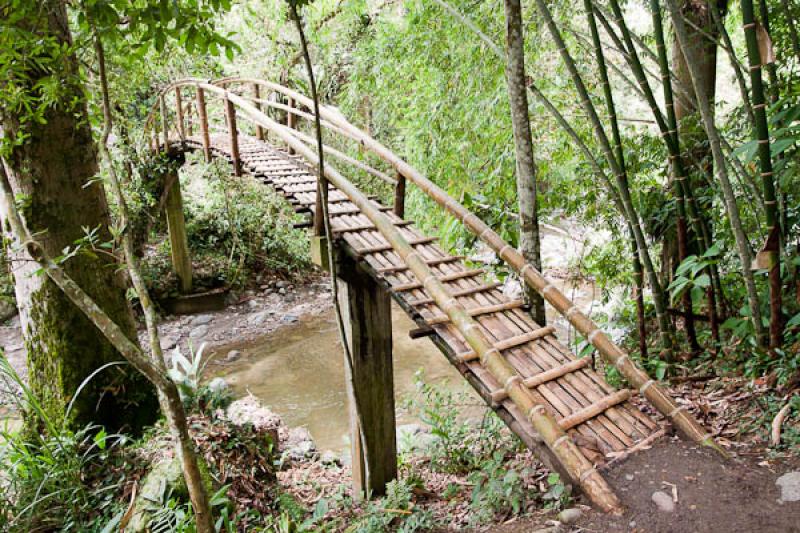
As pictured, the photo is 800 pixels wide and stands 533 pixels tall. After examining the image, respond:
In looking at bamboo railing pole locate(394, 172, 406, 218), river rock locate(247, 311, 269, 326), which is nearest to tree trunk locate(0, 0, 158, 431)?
bamboo railing pole locate(394, 172, 406, 218)

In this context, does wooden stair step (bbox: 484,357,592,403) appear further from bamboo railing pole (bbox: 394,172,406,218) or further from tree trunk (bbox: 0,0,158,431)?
tree trunk (bbox: 0,0,158,431)

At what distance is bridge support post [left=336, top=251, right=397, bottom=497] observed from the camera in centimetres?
370

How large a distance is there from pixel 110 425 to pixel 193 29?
7.26ft

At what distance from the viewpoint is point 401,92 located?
534 cm

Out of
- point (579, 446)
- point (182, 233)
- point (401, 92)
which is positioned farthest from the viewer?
point (182, 233)

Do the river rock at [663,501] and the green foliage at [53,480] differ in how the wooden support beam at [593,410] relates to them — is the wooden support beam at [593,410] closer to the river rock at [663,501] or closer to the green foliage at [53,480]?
the river rock at [663,501]

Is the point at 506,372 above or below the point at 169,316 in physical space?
above

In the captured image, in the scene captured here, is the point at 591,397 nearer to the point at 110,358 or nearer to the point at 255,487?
the point at 255,487

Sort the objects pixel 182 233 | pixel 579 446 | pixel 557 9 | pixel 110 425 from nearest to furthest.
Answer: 1. pixel 579 446
2. pixel 110 425
3. pixel 557 9
4. pixel 182 233

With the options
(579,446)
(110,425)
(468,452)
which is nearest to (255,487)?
(110,425)

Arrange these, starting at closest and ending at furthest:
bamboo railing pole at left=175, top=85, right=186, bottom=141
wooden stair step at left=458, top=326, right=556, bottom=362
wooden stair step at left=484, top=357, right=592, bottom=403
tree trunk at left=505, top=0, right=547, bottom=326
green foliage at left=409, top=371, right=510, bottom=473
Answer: wooden stair step at left=484, top=357, right=592, bottom=403 < wooden stair step at left=458, top=326, right=556, bottom=362 < tree trunk at left=505, top=0, right=547, bottom=326 < green foliage at left=409, top=371, right=510, bottom=473 < bamboo railing pole at left=175, top=85, right=186, bottom=141

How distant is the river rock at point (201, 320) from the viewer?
27.5 ft

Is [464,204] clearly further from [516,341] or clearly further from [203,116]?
[203,116]

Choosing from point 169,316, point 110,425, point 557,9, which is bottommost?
point 169,316
